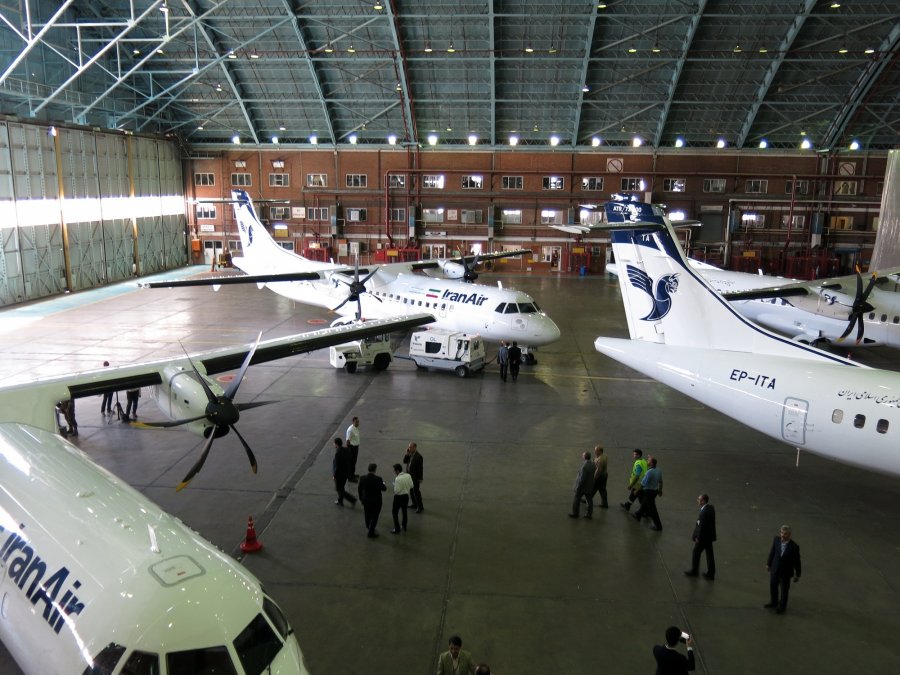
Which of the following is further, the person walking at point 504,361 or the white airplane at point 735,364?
the person walking at point 504,361

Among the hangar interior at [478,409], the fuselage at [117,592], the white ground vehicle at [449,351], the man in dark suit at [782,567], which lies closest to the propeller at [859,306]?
the hangar interior at [478,409]

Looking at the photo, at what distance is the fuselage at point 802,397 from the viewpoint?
1352 cm

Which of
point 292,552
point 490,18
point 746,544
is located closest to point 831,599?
point 746,544

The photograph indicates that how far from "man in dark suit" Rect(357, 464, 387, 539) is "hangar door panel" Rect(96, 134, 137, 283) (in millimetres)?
42181

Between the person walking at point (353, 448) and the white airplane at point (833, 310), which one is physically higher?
the white airplane at point (833, 310)

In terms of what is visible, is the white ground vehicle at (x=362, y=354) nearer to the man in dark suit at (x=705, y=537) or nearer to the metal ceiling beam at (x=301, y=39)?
the man in dark suit at (x=705, y=537)

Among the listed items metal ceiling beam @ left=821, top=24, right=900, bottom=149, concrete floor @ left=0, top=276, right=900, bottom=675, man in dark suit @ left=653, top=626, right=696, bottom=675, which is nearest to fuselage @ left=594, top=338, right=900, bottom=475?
concrete floor @ left=0, top=276, right=900, bottom=675

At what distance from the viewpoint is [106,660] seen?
6.53m

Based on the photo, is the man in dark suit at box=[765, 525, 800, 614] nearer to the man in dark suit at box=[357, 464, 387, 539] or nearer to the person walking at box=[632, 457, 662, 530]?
the person walking at box=[632, 457, 662, 530]

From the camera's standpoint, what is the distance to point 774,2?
132ft

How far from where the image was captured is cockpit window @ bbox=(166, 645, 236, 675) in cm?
644

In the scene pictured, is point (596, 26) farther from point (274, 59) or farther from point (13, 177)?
point (13, 177)

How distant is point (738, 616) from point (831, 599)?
1977mm

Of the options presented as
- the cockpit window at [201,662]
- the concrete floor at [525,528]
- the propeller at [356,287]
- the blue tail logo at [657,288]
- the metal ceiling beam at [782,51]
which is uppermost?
the metal ceiling beam at [782,51]
